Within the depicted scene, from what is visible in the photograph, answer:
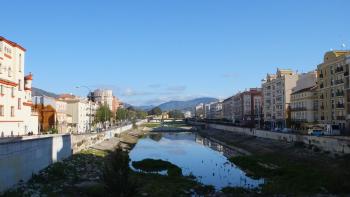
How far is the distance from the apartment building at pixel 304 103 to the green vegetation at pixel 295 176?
36605mm

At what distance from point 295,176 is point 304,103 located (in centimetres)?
6556

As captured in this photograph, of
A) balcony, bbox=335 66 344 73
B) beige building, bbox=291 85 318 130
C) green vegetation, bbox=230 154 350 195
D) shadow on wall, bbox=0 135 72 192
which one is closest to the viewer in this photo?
shadow on wall, bbox=0 135 72 192

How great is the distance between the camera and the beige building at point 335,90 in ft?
276

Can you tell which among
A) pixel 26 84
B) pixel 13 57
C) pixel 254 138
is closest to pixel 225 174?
pixel 13 57

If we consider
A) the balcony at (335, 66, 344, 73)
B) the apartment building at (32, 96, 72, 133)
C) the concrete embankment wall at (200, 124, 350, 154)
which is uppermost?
the balcony at (335, 66, 344, 73)

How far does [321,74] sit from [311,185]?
5995cm

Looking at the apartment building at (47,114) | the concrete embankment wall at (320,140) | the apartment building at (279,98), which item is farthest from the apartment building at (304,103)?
the apartment building at (47,114)

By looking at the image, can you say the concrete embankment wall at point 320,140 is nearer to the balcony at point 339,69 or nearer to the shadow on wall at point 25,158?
the balcony at point 339,69

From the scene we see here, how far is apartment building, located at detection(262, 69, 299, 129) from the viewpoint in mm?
128125

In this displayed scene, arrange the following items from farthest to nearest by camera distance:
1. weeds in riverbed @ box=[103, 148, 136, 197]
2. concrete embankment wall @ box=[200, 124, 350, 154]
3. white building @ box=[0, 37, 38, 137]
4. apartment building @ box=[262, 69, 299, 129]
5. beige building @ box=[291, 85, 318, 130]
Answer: apartment building @ box=[262, 69, 299, 129] < beige building @ box=[291, 85, 318, 130] < white building @ box=[0, 37, 38, 137] < concrete embankment wall @ box=[200, 124, 350, 154] < weeds in riverbed @ box=[103, 148, 136, 197]

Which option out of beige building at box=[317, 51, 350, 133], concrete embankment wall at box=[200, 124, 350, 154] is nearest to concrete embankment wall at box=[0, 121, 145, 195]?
concrete embankment wall at box=[200, 124, 350, 154]

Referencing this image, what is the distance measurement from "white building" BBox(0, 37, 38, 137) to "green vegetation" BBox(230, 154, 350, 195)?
3404cm

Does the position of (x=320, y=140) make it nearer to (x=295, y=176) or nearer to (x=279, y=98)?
(x=295, y=176)

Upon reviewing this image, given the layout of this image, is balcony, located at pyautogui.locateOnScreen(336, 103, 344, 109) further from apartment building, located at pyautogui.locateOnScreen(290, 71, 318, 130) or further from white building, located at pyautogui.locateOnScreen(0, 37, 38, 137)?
white building, located at pyautogui.locateOnScreen(0, 37, 38, 137)
